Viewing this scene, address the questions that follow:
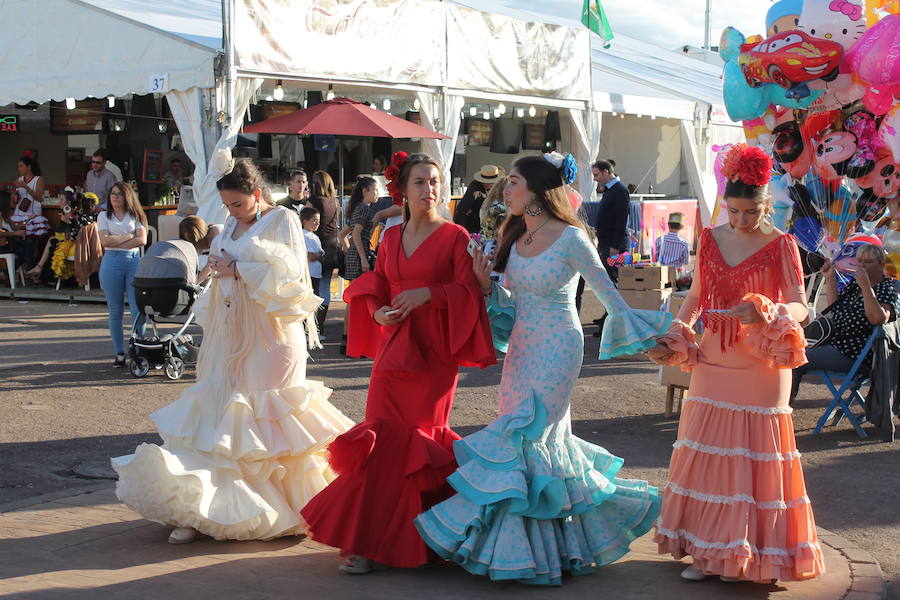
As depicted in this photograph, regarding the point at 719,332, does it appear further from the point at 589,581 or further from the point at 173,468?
the point at 173,468

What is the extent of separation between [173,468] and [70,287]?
477 inches

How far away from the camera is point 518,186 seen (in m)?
4.91

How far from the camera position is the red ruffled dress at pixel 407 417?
4738mm

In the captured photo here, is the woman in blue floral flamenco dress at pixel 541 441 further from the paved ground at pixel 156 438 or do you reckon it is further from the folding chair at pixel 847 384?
the folding chair at pixel 847 384

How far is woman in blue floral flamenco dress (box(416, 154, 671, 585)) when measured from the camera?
4539mm

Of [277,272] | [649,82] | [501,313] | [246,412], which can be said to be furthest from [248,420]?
[649,82]

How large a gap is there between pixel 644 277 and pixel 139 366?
5.21 meters

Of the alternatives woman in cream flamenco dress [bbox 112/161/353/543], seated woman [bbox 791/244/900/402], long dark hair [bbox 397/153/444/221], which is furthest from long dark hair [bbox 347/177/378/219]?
long dark hair [bbox 397/153/444/221]

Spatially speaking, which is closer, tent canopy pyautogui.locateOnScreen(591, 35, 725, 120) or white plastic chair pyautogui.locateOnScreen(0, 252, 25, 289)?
white plastic chair pyautogui.locateOnScreen(0, 252, 25, 289)

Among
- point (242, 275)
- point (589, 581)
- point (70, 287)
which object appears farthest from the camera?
point (70, 287)

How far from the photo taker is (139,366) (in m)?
9.70

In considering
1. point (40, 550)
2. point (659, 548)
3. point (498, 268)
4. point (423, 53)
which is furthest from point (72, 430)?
point (423, 53)

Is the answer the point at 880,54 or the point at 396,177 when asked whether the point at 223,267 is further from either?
the point at 880,54

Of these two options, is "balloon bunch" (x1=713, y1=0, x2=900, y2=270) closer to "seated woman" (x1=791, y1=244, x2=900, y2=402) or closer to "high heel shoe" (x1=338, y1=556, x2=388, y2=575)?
"seated woman" (x1=791, y1=244, x2=900, y2=402)
